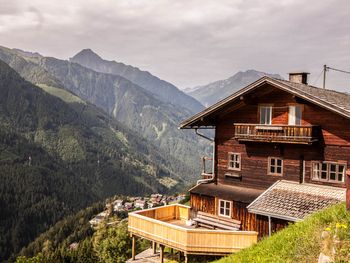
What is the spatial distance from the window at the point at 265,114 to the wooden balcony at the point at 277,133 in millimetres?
1242

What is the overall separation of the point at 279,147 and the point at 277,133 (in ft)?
4.07

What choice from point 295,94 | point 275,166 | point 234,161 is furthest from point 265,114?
point 234,161

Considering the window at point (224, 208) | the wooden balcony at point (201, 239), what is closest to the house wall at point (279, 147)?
the window at point (224, 208)

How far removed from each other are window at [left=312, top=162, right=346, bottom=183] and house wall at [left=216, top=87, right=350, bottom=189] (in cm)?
27

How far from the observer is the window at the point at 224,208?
26.7 metres

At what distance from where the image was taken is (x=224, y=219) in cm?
2666

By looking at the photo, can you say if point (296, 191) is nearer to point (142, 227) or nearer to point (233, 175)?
point (233, 175)

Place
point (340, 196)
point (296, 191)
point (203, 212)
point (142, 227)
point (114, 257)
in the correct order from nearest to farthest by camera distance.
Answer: point (340, 196) → point (296, 191) → point (142, 227) → point (203, 212) → point (114, 257)

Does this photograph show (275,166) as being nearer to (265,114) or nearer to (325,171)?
(325,171)

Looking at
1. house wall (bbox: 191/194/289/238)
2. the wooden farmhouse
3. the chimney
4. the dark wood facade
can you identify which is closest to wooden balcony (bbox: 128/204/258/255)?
the wooden farmhouse

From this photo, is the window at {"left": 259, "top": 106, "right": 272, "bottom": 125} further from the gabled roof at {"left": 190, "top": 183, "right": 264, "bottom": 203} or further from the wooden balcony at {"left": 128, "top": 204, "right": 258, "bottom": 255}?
the wooden balcony at {"left": 128, "top": 204, "right": 258, "bottom": 255}

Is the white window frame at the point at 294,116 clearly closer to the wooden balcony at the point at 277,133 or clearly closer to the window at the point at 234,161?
the wooden balcony at the point at 277,133

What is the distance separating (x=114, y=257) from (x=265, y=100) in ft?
130

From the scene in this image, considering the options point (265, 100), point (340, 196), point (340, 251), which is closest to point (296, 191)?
point (340, 196)
